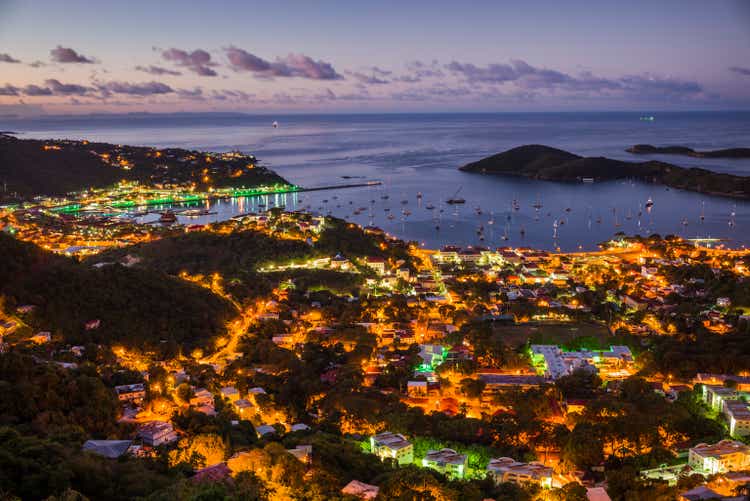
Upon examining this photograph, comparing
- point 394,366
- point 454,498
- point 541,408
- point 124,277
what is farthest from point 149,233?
point 454,498

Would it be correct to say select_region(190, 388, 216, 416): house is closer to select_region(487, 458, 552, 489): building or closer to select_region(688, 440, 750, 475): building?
select_region(487, 458, 552, 489): building

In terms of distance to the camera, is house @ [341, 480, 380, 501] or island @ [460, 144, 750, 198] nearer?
house @ [341, 480, 380, 501]

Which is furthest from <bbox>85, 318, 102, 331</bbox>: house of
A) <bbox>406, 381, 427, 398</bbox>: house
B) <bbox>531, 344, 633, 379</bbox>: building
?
<bbox>531, 344, 633, 379</bbox>: building

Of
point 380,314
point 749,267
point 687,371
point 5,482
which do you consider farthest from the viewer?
point 749,267

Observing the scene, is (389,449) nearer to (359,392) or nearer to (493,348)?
(359,392)

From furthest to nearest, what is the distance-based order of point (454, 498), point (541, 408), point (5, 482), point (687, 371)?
point (687, 371), point (541, 408), point (454, 498), point (5, 482)

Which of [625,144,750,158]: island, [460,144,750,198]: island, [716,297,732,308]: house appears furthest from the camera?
[625,144,750,158]: island
